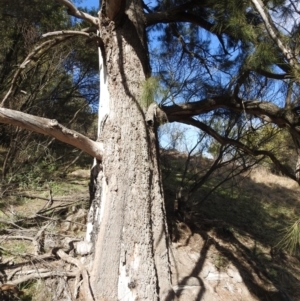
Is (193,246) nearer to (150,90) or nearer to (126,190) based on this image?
(126,190)

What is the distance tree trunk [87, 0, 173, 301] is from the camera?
3.43 m

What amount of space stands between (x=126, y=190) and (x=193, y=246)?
2.12m


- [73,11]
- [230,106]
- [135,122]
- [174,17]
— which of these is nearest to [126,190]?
[135,122]

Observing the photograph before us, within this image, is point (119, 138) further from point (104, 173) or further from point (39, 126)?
point (39, 126)

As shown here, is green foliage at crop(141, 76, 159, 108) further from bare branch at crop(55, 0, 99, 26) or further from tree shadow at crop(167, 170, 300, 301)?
tree shadow at crop(167, 170, 300, 301)

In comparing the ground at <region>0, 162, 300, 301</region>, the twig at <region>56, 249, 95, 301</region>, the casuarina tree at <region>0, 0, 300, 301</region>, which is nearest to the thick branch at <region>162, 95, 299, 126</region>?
the casuarina tree at <region>0, 0, 300, 301</region>

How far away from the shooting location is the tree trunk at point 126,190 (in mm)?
3426

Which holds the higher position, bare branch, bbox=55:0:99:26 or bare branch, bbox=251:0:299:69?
bare branch, bbox=55:0:99:26

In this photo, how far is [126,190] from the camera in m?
3.63

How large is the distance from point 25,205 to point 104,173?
2.66m

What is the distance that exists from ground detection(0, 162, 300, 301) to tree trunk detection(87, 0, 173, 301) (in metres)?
0.58

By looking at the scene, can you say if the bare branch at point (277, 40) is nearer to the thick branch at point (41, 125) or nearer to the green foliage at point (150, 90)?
the green foliage at point (150, 90)

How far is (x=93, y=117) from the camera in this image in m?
9.39

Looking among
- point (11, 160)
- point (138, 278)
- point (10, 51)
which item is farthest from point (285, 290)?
point (10, 51)
